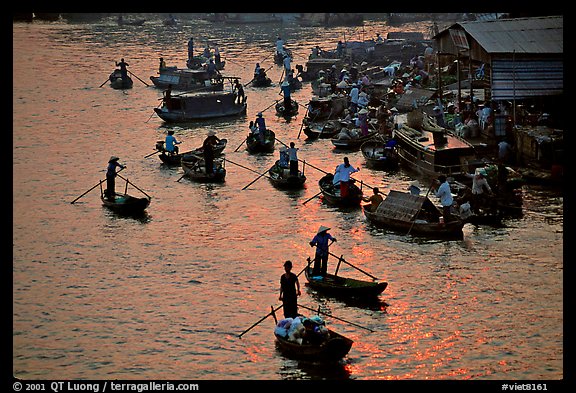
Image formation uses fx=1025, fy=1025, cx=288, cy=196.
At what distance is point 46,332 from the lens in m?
17.3

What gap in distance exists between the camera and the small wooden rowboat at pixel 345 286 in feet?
57.0

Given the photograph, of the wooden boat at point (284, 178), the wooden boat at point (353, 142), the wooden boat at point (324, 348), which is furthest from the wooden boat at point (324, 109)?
the wooden boat at point (324, 348)

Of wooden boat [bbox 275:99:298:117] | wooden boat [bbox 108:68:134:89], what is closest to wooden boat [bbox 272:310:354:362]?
wooden boat [bbox 275:99:298:117]

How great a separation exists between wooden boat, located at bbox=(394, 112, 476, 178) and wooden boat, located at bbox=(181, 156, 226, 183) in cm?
480

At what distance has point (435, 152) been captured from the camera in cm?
2425

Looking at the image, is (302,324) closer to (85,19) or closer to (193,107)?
(193,107)

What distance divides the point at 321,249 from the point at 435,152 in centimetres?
741

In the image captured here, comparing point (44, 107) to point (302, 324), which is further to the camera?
point (44, 107)

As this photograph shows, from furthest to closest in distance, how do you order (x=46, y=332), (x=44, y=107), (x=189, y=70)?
1. (x=189, y=70)
2. (x=44, y=107)
3. (x=46, y=332)

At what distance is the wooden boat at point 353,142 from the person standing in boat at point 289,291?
46.8ft

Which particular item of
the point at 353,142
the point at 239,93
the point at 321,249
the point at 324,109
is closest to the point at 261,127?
the point at 353,142

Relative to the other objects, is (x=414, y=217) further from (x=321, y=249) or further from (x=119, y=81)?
(x=119, y=81)
